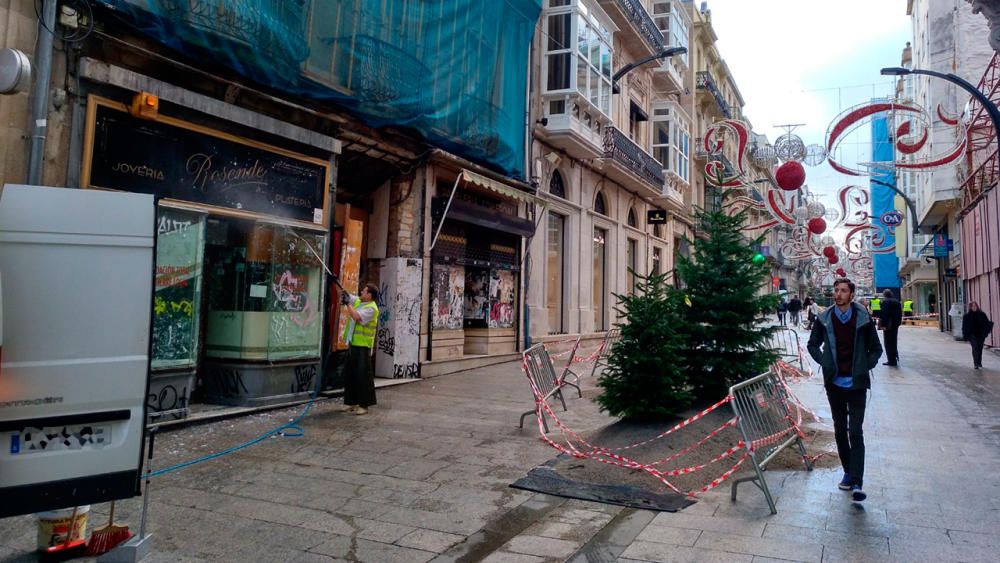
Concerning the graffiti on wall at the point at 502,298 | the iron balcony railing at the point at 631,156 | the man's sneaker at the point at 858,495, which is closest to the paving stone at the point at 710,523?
the man's sneaker at the point at 858,495

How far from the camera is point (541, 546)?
15.0 ft

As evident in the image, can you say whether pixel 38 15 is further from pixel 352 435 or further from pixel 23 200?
pixel 352 435

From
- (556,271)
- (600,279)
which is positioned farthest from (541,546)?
(600,279)

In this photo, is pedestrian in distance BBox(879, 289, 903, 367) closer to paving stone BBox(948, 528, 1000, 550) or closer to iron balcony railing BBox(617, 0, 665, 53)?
paving stone BBox(948, 528, 1000, 550)

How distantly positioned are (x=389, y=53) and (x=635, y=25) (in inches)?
568

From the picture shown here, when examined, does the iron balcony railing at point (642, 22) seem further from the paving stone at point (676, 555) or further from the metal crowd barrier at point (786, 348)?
the paving stone at point (676, 555)

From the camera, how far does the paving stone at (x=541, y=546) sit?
14.5ft

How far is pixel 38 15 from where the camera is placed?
7.11 meters

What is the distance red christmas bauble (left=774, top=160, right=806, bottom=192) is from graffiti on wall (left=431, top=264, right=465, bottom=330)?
975 centimetres

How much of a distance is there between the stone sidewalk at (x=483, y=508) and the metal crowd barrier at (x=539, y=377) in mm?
412

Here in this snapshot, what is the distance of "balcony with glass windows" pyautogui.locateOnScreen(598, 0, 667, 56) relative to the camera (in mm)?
22402

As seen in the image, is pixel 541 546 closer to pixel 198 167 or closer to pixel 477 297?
pixel 198 167

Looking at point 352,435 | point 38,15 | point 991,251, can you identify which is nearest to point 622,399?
point 352,435

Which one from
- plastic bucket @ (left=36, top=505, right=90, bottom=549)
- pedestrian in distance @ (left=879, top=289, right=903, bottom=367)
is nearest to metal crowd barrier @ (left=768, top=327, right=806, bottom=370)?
pedestrian in distance @ (left=879, top=289, right=903, bottom=367)
